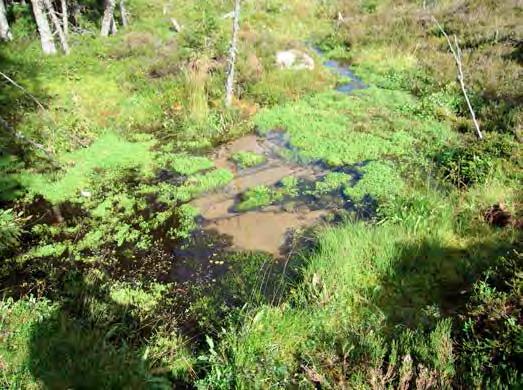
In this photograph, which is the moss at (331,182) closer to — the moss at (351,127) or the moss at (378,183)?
the moss at (378,183)

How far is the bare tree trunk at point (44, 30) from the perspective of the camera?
42.5ft

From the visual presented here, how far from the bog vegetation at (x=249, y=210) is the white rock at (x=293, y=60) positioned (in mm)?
268

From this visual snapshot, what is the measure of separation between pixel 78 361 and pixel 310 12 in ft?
92.8

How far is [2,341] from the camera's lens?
172 inches

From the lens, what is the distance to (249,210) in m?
8.43

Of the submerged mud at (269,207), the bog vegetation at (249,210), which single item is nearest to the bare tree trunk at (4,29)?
the bog vegetation at (249,210)

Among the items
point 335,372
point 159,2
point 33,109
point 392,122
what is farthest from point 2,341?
point 159,2

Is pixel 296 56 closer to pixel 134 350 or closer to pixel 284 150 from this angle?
pixel 284 150

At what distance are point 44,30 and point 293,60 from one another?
8.74 m

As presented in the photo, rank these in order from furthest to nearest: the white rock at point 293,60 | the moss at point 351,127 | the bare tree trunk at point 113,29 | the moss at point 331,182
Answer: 1. the bare tree trunk at point 113,29
2. the white rock at point 293,60
3. the moss at point 351,127
4. the moss at point 331,182

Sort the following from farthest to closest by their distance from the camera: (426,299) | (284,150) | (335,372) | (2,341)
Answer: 1. (284,150)
2. (426,299)
3. (2,341)
4. (335,372)

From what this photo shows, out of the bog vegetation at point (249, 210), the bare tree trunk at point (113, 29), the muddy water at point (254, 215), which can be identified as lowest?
the muddy water at point (254, 215)

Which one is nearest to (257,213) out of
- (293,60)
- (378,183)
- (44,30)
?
(378,183)

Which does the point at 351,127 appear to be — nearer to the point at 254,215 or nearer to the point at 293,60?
the point at 254,215
